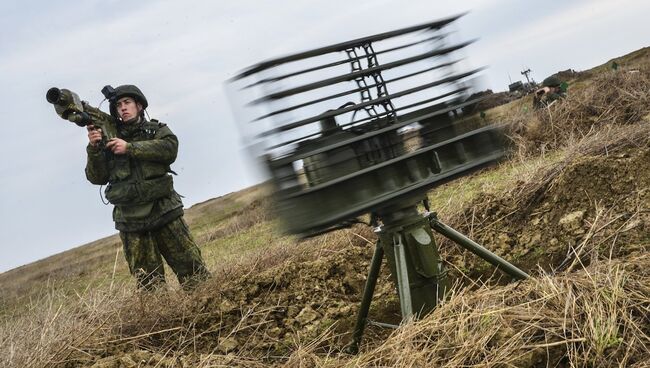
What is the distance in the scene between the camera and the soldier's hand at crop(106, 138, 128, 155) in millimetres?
4980

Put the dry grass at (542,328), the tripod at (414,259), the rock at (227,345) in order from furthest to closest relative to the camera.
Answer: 1. the rock at (227,345)
2. the tripod at (414,259)
3. the dry grass at (542,328)

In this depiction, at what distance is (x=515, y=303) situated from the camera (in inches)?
101

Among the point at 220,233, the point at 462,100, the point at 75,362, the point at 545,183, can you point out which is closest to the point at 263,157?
the point at 462,100

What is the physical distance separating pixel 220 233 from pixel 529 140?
8.57 metres

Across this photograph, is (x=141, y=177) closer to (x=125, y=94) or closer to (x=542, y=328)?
(x=125, y=94)

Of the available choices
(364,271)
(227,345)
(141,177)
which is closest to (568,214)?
(364,271)

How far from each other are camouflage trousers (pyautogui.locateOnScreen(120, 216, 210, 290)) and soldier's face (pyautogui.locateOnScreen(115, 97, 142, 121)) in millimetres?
1010

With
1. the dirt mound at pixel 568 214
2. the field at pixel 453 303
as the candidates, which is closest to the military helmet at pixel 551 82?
the field at pixel 453 303

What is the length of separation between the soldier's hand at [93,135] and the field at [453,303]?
4.09 feet

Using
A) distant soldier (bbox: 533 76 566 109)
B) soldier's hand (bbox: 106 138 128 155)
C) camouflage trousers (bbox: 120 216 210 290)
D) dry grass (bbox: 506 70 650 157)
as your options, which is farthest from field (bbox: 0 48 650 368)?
distant soldier (bbox: 533 76 566 109)

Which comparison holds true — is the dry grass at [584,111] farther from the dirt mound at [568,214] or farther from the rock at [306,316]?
the rock at [306,316]

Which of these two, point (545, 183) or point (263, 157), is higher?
point (263, 157)

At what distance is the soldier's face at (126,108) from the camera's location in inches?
209

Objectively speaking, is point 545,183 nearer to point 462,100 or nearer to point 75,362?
point 462,100
